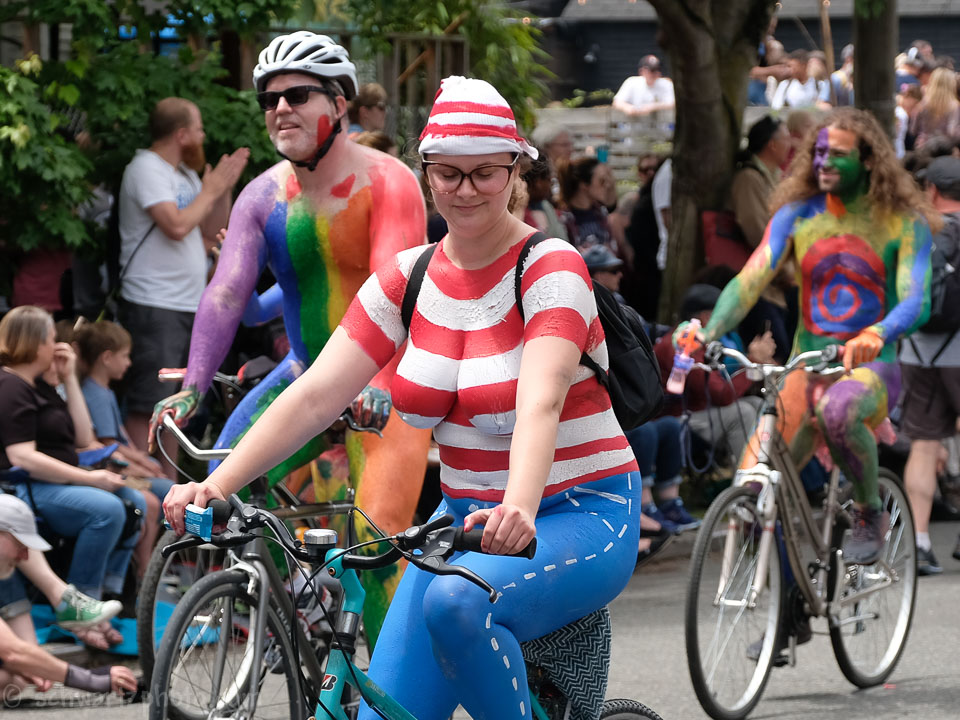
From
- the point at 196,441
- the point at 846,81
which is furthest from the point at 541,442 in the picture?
the point at 846,81

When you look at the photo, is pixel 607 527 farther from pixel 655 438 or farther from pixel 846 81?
pixel 846 81

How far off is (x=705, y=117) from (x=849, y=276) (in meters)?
4.27

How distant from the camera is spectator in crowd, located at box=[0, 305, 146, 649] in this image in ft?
20.8

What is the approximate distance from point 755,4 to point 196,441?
5071mm

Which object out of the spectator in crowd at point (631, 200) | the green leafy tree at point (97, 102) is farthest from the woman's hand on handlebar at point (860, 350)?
the spectator in crowd at point (631, 200)

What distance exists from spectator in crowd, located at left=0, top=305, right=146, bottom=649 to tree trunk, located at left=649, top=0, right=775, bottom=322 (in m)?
5.26

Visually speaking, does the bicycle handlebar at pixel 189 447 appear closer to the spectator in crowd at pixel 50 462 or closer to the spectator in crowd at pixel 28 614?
the spectator in crowd at pixel 28 614

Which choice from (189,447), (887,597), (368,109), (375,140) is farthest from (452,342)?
(368,109)

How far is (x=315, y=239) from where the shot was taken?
5.10 m

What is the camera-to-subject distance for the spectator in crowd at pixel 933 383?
29.2 ft

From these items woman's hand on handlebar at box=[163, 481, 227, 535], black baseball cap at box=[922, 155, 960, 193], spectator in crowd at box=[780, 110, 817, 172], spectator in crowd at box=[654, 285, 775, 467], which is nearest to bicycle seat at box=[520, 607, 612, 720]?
woman's hand on handlebar at box=[163, 481, 227, 535]

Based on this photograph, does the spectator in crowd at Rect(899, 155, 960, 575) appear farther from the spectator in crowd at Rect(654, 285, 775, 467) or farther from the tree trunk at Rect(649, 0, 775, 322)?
the tree trunk at Rect(649, 0, 775, 322)

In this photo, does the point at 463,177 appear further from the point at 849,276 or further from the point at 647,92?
the point at 647,92

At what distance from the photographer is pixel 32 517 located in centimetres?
602
